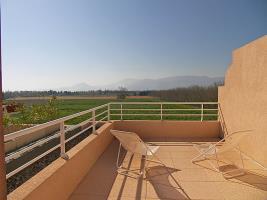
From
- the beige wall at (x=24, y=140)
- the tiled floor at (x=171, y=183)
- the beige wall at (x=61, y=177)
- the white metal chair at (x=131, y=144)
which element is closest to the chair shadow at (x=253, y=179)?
the tiled floor at (x=171, y=183)

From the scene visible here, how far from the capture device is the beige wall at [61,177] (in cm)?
269

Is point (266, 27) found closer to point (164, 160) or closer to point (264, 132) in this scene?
point (264, 132)

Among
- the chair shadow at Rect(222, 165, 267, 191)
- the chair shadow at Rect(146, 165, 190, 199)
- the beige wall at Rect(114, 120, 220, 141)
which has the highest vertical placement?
the beige wall at Rect(114, 120, 220, 141)

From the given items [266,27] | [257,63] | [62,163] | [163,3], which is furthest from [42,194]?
[163,3]

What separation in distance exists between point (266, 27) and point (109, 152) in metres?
4.49

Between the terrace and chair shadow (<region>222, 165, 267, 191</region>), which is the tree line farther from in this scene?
chair shadow (<region>222, 165, 267, 191</region>)

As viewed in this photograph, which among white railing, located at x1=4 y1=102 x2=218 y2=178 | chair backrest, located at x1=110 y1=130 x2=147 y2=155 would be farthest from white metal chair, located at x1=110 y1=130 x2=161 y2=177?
white railing, located at x1=4 y1=102 x2=218 y2=178

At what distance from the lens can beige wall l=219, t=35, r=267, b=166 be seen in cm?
508

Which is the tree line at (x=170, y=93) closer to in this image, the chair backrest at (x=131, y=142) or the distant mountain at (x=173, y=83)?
the distant mountain at (x=173, y=83)

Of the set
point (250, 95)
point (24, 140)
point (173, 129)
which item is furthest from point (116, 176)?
point (24, 140)

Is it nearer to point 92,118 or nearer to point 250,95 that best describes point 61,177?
point 92,118

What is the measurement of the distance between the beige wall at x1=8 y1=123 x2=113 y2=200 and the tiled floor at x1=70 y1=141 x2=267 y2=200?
0.51ft

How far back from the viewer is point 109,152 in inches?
253

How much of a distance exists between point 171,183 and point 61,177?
180 cm
